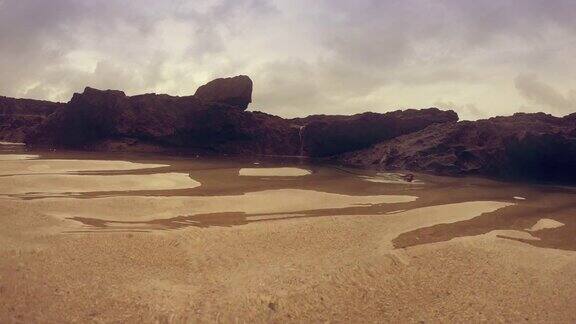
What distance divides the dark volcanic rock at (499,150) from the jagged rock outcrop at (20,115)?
1357 inches

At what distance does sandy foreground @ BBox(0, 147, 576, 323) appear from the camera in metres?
4.91

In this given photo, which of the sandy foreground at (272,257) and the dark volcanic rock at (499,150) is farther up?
the dark volcanic rock at (499,150)

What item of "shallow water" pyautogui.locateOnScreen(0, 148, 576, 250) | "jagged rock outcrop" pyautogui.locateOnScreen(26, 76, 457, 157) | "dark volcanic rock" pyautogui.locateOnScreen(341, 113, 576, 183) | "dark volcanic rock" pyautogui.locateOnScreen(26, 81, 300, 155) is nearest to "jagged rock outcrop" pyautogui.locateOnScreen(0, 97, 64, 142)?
"jagged rock outcrop" pyautogui.locateOnScreen(26, 76, 457, 157)

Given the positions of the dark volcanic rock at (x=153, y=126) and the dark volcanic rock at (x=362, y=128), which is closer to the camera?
the dark volcanic rock at (x=362, y=128)

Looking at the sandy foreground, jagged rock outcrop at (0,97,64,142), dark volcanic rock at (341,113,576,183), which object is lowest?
the sandy foreground

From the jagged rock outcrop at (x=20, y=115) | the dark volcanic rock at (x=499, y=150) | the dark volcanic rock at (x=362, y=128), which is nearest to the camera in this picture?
the dark volcanic rock at (x=499, y=150)

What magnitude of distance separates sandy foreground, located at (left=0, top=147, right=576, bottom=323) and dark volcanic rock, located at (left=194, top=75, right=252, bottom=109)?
2581 cm

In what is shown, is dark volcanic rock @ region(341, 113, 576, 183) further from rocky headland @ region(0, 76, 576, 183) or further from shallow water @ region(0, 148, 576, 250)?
shallow water @ region(0, 148, 576, 250)

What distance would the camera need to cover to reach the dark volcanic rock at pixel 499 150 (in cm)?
2173

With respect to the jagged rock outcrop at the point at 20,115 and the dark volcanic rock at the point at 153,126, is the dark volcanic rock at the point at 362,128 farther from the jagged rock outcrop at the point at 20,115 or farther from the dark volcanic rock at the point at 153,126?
the jagged rock outcrop at the point at 20,115

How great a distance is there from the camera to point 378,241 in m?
7.63

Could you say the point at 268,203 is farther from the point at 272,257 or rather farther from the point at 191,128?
the point at 191,128

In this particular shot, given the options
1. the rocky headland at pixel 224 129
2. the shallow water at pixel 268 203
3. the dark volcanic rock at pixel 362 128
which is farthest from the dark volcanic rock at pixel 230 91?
the shallow water at pixel 268 203

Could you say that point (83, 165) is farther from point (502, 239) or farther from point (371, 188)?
point (502, 239)
